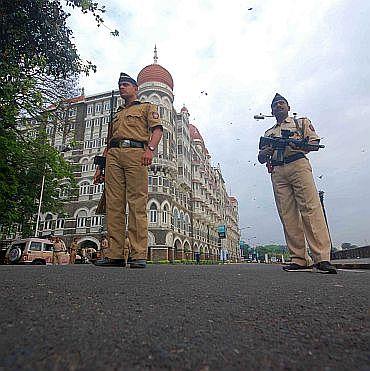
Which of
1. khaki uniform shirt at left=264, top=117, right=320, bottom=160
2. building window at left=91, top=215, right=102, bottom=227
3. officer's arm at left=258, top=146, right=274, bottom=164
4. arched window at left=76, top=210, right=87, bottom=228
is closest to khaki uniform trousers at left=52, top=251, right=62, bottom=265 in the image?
officer's arm at left=258, top=146, right=274, bottom=164

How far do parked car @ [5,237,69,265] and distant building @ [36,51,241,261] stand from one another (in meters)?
12.6

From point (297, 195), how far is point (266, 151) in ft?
2.18

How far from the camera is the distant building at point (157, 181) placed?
102 ft

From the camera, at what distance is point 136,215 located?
3.82m

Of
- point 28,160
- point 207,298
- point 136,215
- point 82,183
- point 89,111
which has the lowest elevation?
point 207,298

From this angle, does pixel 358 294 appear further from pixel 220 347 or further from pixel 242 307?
pixel 220 347

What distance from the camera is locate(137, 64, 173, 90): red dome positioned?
34.2 metres

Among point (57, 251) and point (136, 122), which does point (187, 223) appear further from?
point (136, 122)

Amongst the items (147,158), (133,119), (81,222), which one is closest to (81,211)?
(81,222)

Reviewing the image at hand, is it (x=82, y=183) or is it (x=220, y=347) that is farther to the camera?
(x=82, y=183)

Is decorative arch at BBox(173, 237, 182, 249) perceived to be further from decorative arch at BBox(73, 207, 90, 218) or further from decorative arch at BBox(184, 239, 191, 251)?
decorative arch at BBox(73, 207, 90, 218)

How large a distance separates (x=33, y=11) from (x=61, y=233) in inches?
1137

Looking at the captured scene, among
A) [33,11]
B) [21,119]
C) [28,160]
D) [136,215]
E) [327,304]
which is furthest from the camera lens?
[28,160]

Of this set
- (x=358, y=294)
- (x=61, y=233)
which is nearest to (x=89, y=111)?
(x=61, y=233)
